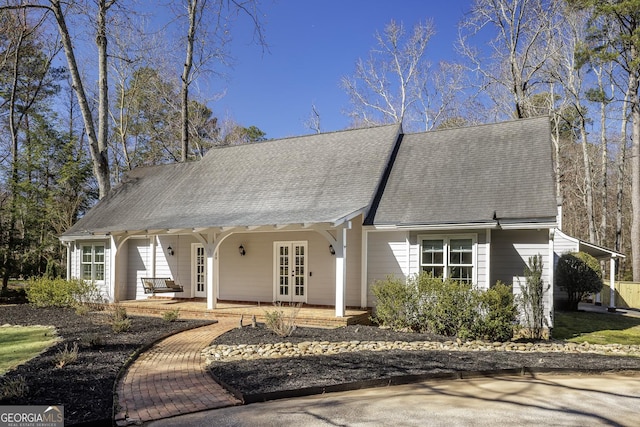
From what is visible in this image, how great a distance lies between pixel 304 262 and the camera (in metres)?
12.7

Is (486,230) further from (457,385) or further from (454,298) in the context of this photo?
(457,385)

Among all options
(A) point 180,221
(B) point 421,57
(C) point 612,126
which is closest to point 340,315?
(A) point 180,221

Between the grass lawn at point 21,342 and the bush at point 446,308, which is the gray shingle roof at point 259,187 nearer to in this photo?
the bush at point 446,308

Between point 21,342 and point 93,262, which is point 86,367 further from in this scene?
point 93,262

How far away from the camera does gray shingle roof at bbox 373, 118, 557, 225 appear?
34.1 ft

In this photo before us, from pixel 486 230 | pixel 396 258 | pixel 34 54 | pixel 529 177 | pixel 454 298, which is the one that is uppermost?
pixel 34 54

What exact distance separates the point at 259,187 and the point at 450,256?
6.51 m

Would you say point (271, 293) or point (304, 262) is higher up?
point (304, 262)

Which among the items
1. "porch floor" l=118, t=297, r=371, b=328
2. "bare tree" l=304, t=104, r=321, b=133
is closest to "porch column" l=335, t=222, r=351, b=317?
"porch floor" l=118, t=297, r=371, b=328

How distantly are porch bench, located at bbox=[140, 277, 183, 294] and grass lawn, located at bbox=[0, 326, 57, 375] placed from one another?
3.29m

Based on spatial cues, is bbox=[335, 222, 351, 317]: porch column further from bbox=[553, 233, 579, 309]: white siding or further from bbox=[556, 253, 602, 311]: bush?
bbox=[553, 233, 579, 309]: white siding

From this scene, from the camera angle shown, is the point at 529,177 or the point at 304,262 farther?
the point at 304,262

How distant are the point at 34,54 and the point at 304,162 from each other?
68.5 ft

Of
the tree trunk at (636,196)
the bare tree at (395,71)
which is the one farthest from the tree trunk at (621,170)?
the bare tree at (395,71)
